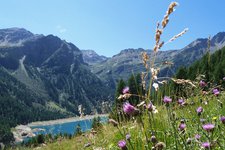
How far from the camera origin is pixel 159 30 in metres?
3.50

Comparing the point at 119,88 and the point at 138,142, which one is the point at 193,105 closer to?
the point at 138,142

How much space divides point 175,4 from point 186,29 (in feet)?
0.91

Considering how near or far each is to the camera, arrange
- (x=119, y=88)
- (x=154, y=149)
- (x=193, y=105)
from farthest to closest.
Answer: (x=119, y=88) < (x=193, y=105) < (x=154, y=149)

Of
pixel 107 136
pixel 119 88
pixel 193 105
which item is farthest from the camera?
pixel 119 88

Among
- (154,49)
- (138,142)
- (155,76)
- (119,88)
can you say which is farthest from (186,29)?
(119,88)

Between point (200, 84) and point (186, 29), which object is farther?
point (200, 84)

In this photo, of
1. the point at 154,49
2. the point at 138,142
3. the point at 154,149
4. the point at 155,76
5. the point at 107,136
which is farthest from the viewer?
the point at 107,136

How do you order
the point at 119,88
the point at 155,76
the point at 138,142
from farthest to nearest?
the point at 119,88 < the point at 138,142 < the point at 155,76

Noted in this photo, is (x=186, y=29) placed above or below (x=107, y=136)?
above

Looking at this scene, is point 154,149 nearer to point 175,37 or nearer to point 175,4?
point 175,37

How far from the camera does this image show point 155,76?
3.18 metres

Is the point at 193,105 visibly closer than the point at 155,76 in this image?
No

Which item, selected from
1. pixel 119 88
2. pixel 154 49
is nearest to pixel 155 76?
pixel 154 49

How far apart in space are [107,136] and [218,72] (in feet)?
122
